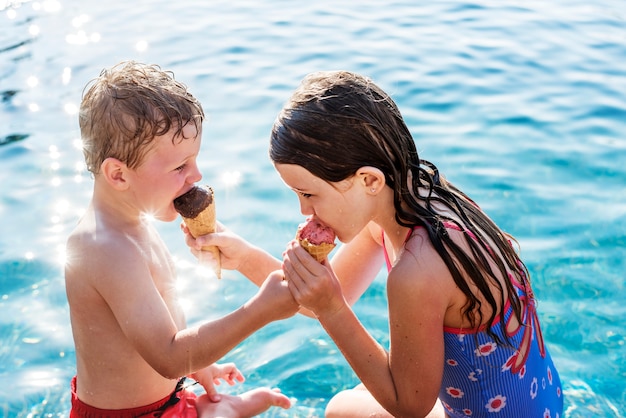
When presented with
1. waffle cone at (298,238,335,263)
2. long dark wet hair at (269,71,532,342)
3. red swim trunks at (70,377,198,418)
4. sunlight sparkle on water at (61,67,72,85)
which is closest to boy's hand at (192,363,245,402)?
red swim trunks at (70,377,198,418)

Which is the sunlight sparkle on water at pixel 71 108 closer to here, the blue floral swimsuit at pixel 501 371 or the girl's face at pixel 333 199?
the girl's face at pixel 333 199

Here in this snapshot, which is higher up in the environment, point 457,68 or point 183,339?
point 183,339

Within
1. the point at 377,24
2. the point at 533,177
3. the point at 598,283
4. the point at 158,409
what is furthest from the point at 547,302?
the point at 377,24

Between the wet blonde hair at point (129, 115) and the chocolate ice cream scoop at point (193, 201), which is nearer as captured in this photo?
the wet blonde hair at point (129, 115)

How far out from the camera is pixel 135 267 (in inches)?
127

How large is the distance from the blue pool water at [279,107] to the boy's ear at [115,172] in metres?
1.76

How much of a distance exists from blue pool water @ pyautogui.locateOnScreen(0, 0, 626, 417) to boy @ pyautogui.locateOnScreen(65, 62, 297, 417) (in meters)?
1.13

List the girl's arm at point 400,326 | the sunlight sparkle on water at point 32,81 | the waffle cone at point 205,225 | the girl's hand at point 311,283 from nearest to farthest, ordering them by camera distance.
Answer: the girl's arm at point 400,326 < the girl's hand at point 311,283 < the waffle cone at point 205,225 < the sunlight sparkle on water at point 32,81

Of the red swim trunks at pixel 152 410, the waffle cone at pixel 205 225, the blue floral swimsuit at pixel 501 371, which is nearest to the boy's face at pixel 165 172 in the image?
the waffle cone at pixel 205 225

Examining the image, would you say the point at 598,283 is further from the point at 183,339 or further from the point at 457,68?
the point at 457,68

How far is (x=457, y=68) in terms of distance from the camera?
882cm

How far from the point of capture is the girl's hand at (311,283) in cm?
313

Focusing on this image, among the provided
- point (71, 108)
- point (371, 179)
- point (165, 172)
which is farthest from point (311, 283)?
point (71, 108)

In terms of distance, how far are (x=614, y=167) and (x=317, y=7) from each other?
619 centimetres
